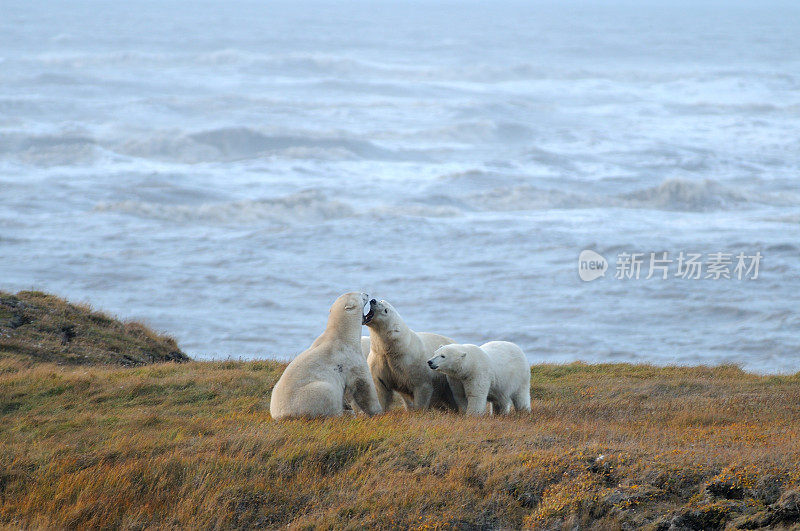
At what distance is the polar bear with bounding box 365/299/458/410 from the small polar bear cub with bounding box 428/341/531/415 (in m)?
0.31

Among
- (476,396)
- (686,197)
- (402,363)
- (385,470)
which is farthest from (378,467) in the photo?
(686,197)

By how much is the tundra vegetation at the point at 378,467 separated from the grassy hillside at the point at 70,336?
2.72 metres

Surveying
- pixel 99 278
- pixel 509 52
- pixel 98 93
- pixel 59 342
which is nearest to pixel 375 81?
pixel 98 93

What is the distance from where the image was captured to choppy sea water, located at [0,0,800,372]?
32.5 m

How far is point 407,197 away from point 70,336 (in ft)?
129

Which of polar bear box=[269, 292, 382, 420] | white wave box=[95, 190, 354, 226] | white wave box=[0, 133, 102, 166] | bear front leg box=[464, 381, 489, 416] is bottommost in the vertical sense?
white wave box=[95, 190, 354, 226]

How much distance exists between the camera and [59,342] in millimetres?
14953

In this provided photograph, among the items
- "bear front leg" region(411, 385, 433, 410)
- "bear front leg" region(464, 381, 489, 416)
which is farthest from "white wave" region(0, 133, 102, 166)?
"bear front leg" region(464, 381, 489, 416)

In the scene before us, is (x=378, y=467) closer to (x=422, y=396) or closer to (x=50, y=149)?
(x=422, y=396)

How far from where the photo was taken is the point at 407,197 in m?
53.9

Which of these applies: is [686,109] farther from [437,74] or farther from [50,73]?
[50,73]

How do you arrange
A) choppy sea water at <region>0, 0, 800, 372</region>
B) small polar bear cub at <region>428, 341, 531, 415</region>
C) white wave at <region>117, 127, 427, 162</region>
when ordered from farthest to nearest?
white wave at <region>117, 127, 427, 162</region> < choppy sea water at <region>0, 0, 800, 372</region> < small polar bear cub at <region>428, 341, 531, 415</region>

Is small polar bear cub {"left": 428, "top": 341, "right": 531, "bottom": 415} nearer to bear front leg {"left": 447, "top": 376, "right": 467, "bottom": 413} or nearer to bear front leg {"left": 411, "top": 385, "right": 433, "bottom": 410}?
bear front leg {"left": 447, "top": 376, "right": 467, "bottom": 413}

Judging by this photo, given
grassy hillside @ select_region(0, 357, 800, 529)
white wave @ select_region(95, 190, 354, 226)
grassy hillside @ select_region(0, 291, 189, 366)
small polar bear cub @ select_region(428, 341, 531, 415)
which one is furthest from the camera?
white wave @ select_region(95, 190, 354, 226)
